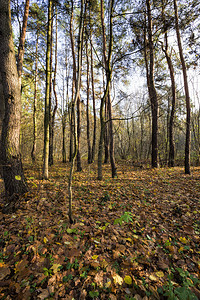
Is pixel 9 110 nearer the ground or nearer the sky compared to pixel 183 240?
nearer the sky

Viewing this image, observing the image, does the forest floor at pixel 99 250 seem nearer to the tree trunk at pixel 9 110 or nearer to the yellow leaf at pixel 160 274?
the yellow leaf at pixel 160 274

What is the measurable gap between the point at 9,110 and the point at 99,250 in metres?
4.09

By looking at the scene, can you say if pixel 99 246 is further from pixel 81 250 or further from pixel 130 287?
pixel 130 287

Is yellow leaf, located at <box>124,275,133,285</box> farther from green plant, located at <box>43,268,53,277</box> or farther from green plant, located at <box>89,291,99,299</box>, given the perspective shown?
green plant, located at <box>43,268,53,277</box>

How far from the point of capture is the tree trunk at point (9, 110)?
341cm

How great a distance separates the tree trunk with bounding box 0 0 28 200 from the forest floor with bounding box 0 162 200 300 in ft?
2.33

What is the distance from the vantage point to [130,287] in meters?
1.81

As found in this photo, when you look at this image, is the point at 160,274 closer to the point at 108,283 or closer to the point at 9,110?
the point at 108,283

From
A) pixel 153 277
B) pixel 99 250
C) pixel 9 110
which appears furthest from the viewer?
pixel 9 110

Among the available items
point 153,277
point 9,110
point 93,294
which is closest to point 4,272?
point 93,294

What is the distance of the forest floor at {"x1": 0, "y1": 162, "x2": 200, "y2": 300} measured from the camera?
68.4 inches

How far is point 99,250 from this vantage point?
2.35m

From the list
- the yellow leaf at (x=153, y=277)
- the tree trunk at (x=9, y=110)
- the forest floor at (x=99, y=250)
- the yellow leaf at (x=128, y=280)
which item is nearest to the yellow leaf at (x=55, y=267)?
the forest floor at (x=99, y=250)

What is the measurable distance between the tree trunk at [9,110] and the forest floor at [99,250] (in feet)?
2.33
